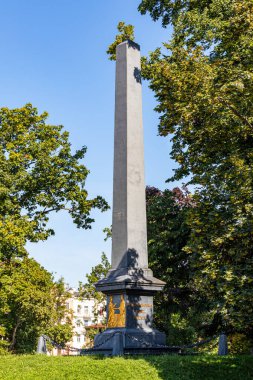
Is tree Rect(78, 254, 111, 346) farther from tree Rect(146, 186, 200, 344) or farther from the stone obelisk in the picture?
the stone obelisk

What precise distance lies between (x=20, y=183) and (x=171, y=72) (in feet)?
36.9

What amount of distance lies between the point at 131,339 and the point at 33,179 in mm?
14374

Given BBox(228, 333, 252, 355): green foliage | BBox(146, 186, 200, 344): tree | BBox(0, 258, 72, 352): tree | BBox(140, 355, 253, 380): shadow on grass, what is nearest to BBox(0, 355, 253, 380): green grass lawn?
BBox(140, 355, 253, 380): shadow on grass

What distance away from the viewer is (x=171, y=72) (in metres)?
15.7

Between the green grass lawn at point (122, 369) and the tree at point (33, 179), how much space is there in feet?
38.7

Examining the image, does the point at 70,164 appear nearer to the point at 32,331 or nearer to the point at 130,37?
the point at 130,37

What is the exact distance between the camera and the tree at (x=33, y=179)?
22.3 m

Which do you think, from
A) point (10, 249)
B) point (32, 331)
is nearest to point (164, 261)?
point (10, 249)

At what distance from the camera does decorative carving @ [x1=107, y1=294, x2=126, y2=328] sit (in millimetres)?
11695

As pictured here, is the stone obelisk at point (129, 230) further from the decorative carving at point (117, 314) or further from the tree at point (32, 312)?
the tree at point (32, 312)

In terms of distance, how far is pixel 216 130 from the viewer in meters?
14.8

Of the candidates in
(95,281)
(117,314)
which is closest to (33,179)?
(95,281)

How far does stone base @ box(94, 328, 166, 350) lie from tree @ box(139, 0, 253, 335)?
1.95 metres

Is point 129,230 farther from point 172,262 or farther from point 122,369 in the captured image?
point 172,262
